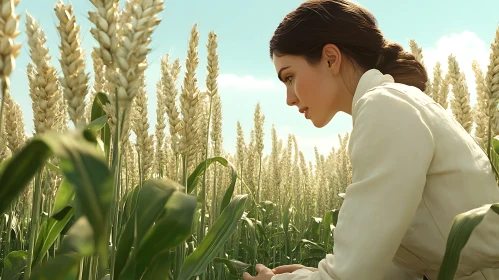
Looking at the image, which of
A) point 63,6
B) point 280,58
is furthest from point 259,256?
point 63,6

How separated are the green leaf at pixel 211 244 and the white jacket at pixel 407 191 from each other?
10.8 inches

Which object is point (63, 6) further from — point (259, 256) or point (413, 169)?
point (259, 256)

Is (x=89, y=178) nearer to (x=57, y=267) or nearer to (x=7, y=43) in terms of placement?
(x=57, y=267)

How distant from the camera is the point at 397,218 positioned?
1.22 metres

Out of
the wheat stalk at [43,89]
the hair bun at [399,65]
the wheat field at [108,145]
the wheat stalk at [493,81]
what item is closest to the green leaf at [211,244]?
the wheat field at [108,145]

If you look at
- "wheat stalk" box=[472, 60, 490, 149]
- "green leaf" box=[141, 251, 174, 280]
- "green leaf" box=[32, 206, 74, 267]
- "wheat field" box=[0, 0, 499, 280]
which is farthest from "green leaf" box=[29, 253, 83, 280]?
"wheat stalk" box=[472, 60, 490, 149]

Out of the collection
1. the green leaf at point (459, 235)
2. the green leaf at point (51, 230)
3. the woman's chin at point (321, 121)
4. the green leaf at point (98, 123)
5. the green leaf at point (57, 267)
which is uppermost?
the green leaf at point (98, 123)

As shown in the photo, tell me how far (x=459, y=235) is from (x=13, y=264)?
137 cm

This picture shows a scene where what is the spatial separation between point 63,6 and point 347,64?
1.04 meters

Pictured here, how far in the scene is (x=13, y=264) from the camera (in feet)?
5.39

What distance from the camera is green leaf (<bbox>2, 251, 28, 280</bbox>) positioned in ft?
5.34

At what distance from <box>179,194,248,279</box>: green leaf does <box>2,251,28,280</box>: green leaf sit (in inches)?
25.1

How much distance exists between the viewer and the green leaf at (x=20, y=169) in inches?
26.7

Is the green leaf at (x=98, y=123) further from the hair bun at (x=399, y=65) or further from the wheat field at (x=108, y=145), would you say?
the hair bun at (x=399, y=65)
